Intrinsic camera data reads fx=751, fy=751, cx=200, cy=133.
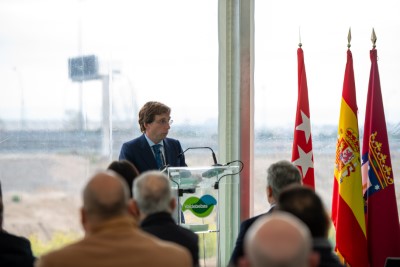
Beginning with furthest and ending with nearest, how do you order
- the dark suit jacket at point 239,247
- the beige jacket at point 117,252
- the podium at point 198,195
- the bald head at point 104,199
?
the podium at point 198,195 → the dark suit jacket at point 239,247 → the bald head at point 104,199 → the beige jacket at point 117,252

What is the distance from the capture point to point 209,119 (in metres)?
6.86

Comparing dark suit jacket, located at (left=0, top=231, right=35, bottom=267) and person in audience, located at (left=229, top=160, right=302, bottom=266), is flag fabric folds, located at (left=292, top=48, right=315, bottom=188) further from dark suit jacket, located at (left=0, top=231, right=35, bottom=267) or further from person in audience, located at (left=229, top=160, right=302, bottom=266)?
dark suit jacket, located at (left=0, top=231, right=35, bottom=267)

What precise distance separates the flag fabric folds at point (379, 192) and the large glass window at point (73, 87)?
1.68m

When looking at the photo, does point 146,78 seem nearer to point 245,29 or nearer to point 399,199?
point 245,29

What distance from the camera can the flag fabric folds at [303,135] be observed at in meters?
6.09

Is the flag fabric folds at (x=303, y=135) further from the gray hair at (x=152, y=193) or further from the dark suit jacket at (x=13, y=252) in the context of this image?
the dark suit jacket at (x=13, y=252)

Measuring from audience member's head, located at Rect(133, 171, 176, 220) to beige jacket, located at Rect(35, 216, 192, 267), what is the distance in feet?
2.09

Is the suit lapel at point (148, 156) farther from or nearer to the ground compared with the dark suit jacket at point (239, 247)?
farther from the ground

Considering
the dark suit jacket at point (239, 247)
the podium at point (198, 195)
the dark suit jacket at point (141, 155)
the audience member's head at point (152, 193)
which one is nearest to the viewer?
the audience member's head at point (152, 193)

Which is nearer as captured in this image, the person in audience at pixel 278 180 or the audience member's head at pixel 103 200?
the audience member's head at pixel 103 200

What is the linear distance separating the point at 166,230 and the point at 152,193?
0.60 ft

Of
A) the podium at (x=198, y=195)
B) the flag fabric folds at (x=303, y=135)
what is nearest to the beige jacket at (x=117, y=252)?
the podium at (x=198, y=195)

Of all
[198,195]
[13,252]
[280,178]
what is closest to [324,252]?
[280,178]

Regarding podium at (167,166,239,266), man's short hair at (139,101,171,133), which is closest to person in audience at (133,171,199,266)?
podium at (167,166,239,266)
